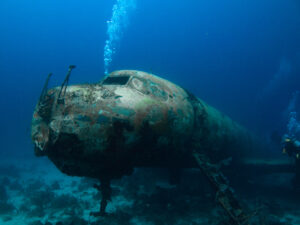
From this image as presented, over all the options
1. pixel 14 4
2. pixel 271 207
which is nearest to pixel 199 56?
pixel 14 4

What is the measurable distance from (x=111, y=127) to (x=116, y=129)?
97mm

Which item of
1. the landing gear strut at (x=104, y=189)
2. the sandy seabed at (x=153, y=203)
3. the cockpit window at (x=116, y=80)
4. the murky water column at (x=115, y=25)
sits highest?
the murky water column at (x=115, y=25)

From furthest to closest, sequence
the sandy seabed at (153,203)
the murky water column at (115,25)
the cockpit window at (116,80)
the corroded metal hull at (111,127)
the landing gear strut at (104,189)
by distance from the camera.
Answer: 1. the murky water column at (115,25)
2. the sandy seabed at (153,203)
3. the cockpit window at (116,80)
4. the landing gear strut at (104,189)
5. the corroded metal hull at (111,127)

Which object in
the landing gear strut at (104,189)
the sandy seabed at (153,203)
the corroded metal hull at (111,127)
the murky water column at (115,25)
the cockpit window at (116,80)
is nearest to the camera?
the corroded metal hull at (111,127)

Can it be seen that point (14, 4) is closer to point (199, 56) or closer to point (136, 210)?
point (199, 56)

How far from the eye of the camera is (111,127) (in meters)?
3.57

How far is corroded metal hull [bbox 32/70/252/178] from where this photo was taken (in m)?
3.46

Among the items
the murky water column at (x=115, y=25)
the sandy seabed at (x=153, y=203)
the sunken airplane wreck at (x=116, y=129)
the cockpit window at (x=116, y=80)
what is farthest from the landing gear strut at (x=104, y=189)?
the murky water column at (x=115, y=25)

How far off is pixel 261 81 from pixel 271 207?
4295 inches

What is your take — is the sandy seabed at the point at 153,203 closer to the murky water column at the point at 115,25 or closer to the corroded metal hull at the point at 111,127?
the corroded metal hull at the point at 111,127

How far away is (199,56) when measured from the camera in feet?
372

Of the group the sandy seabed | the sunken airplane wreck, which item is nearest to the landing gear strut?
the sunken airplane wreck

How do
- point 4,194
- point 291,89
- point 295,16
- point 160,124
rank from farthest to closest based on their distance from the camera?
1. point 291,89
2. point 295,16
3. point 4,194
4. point 160,124

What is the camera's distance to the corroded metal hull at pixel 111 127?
3.46 metres
